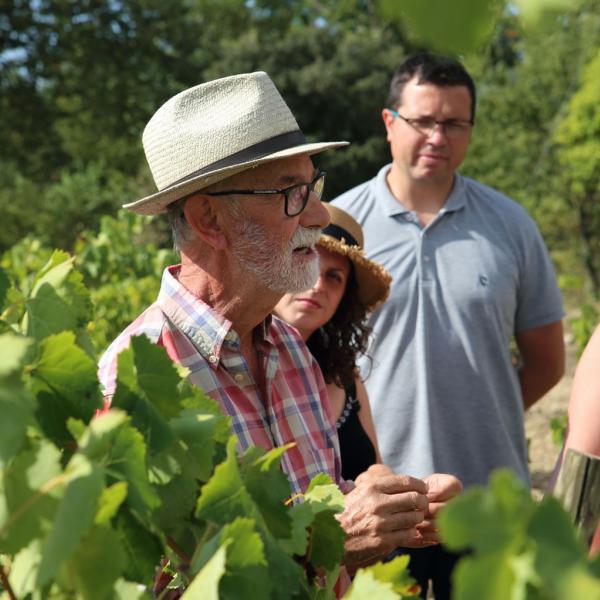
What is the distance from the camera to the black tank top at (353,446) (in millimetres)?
2953

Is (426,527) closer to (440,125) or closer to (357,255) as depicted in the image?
(357,255)

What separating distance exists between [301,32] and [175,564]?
29.1 meters

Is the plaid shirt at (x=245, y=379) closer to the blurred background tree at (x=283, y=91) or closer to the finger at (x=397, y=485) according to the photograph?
the finger at (x=397, y=485)

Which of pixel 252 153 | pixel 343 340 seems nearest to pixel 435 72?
pixel 343 340

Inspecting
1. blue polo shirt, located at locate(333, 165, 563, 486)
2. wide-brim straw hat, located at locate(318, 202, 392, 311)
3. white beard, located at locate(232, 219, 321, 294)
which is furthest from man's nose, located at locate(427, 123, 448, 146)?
white beard, located at locate(232, 219, 321, 294)

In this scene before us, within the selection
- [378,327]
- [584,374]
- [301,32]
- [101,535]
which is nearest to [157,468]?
[101,535]

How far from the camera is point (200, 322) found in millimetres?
2242

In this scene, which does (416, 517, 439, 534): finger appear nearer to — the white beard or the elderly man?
the elderly man

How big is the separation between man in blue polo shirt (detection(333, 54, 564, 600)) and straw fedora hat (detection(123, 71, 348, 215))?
142cm

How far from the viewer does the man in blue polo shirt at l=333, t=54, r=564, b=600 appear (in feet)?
12.2

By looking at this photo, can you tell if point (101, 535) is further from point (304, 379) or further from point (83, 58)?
point (83, 58)

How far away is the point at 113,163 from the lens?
3183 cm

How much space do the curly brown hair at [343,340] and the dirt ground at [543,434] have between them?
4265 mm

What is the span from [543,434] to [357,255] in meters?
6.59
